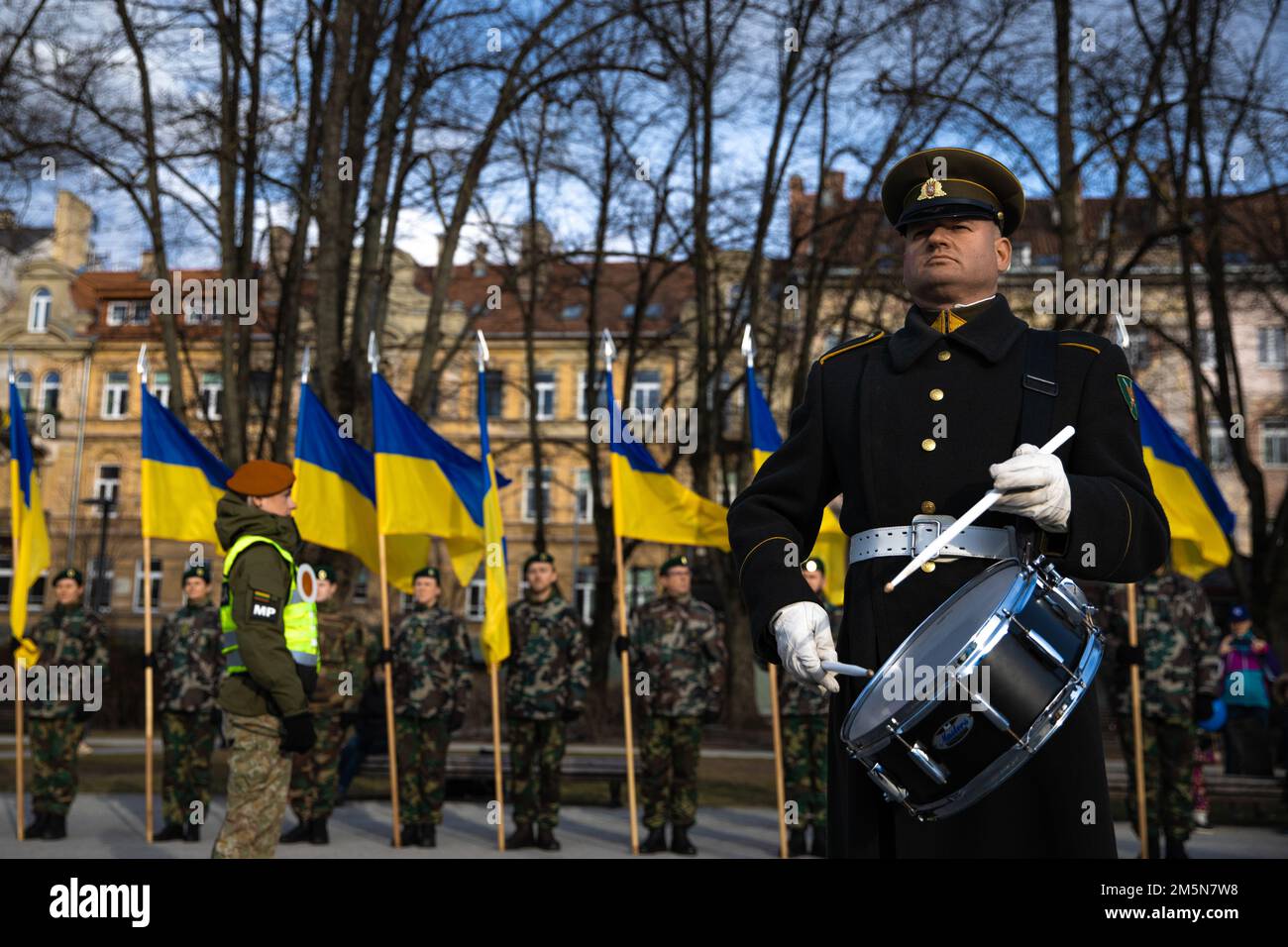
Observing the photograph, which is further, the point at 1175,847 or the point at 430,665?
the point at 430,665

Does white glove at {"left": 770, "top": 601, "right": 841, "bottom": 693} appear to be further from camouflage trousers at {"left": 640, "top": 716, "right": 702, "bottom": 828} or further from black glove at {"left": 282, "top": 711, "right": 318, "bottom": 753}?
camouflage trousers at {"left": 640, "top": 716, "right": 702, "bottom": 828}

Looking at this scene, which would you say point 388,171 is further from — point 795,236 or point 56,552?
point 56,552

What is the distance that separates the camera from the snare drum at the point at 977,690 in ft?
8.52

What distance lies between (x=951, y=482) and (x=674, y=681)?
8.65 meters

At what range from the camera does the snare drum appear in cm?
260

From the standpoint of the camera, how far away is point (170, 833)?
36.4 feet

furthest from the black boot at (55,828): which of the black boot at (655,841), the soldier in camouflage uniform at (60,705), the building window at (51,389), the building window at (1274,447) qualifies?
the building window at (51,389)

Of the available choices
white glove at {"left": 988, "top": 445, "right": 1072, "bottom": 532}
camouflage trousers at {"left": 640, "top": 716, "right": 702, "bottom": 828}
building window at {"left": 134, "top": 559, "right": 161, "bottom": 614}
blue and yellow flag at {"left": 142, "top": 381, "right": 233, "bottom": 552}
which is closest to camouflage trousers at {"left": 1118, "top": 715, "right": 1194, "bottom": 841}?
camouflage trousers at {"left": 640, "top": 716, "right": 702, "bottom": 828}

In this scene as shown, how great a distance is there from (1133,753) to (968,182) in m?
8.81

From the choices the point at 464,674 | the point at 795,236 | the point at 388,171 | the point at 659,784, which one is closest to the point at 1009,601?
the point at 659,784

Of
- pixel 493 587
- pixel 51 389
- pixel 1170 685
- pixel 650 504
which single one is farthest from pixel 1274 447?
pixel 51 389

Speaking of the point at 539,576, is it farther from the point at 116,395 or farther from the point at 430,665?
the point at 116,395

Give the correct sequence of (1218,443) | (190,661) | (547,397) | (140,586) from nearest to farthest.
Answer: (190,661), (1218,443), (547,397), (140,586)

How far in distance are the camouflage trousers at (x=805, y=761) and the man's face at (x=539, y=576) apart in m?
2.29
